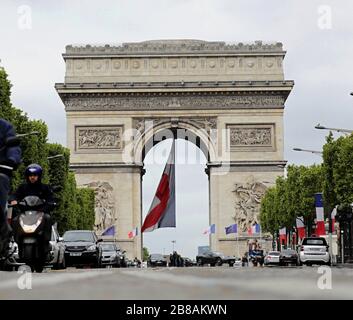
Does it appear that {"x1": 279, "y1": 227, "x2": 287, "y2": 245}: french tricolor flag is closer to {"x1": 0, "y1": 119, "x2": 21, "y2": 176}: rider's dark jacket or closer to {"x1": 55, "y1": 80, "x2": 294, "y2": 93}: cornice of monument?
{"x1": 55, "y1": 80, "x2": 294, "y2": 93}: cornice of monument

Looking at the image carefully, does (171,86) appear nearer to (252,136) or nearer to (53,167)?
(252,136)

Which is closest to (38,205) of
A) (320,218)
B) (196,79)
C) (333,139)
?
(320,218)

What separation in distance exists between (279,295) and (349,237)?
45.7 m

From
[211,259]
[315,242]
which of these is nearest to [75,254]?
[315,242]

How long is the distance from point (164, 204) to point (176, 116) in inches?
620

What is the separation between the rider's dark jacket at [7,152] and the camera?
1084 centimetres

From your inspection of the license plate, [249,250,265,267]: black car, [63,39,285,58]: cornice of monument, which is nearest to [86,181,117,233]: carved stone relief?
[63,39,285,58]: cornice of monument

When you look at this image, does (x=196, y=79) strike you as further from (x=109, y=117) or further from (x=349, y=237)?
(x=349, y=237)

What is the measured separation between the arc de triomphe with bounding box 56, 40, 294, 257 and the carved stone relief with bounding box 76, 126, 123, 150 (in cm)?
8

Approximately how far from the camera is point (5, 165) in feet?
35.6

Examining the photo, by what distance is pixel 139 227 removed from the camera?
8181 cm

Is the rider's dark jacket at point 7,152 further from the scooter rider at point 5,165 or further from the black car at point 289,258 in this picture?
the black car at point 289,258

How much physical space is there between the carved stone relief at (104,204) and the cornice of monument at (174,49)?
9.94 metres

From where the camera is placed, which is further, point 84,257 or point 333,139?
point 333,139
